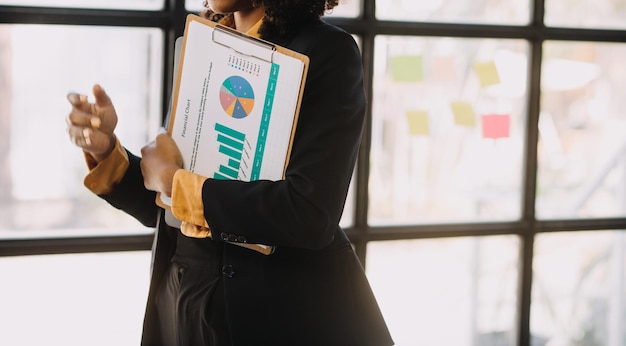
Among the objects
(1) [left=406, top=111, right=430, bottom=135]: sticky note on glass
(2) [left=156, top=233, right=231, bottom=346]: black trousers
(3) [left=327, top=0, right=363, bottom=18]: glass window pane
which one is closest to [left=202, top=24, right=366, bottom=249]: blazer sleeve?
(2) [left=156, top=233, right=231, bottom=346]: black trousers

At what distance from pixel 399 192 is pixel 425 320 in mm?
462

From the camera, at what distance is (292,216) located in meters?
1.23

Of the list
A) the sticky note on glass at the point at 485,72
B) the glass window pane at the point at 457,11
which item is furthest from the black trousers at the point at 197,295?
the sticky note on glass at the point at 485,72

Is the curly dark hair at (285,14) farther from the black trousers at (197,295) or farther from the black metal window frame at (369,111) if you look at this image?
the black metal window frame at (369,111)

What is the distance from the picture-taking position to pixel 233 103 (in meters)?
1.30

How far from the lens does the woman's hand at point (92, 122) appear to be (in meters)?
1.32

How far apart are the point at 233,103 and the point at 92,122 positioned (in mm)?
242

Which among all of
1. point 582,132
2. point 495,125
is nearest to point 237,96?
point 495,125

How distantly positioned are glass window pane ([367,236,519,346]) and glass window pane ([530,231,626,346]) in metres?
0.12

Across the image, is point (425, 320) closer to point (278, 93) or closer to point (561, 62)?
point (561, 62)

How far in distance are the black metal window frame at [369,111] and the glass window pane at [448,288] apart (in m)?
0.05

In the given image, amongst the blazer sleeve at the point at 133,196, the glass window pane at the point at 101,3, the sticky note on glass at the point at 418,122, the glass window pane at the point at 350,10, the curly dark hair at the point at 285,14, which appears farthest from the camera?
the sticky note on glass at the point at 418,122

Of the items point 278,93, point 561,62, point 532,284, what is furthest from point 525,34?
point 278,93

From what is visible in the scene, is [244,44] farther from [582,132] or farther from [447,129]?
[582,132]
